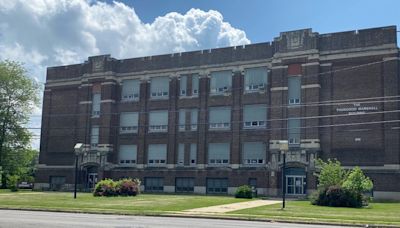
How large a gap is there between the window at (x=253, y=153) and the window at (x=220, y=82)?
6656 millimetres

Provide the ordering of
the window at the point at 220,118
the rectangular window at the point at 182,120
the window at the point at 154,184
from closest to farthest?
the window at the point at 220,118, the rectangular window at the point at 182,120, the window at the point at 154,184

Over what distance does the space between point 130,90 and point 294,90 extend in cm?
2083

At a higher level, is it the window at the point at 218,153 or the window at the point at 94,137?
the window at the point at 94,137

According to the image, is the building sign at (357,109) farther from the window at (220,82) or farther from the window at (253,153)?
the window at (220,82)

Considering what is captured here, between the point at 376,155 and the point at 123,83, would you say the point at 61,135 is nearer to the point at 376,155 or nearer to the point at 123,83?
the point at 123,83

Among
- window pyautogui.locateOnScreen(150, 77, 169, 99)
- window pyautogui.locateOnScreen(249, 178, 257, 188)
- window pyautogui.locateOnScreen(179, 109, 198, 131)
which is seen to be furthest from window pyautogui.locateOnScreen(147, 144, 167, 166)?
window pyautogui.locateOnScreen(249, 178, 257, 188)

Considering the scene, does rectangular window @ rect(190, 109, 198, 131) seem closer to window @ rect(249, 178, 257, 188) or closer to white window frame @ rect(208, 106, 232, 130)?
white window frame @ rect(208, 106, 232, 130)

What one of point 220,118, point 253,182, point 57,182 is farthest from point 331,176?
point 57,182

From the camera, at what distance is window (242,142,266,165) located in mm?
52209

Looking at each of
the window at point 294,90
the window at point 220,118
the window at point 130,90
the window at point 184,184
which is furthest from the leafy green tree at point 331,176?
the window at point 130,90

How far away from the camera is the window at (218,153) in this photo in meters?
54.3

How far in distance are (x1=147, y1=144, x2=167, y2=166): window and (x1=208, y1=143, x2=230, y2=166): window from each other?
226 inches

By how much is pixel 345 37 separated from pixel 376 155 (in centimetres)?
1178

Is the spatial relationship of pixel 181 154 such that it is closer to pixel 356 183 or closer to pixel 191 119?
pixel 191 119
